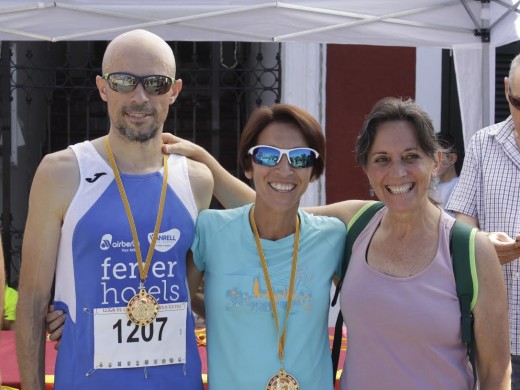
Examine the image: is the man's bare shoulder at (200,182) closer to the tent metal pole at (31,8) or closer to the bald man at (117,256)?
the bald man at (117,256)

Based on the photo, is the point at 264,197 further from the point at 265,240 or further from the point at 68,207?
the point at 68,207

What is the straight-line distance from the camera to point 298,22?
507 centimetres

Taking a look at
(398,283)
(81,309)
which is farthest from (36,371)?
(398,283)

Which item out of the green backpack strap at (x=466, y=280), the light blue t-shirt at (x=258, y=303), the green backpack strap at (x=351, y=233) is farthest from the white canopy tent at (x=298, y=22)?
the green backpack strap at (x=466, y=280)

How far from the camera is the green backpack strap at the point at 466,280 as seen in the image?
2463mm

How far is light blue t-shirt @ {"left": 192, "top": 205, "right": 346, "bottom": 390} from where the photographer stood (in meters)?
2.62

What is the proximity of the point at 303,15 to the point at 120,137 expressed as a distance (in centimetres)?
253

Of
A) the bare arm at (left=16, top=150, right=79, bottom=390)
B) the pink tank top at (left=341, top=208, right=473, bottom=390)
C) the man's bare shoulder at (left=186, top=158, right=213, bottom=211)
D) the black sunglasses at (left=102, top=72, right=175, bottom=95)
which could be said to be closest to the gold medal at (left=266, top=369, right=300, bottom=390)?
the pink tank top at (left=341, top=208, right=473, bottom=390)

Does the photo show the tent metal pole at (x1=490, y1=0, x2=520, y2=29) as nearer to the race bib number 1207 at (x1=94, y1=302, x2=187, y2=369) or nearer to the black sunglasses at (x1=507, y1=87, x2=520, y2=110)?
the black sunglasses at (x1=507, y1=87, x2=520, y2=110)

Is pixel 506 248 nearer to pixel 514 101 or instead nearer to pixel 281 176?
pixel 514 101

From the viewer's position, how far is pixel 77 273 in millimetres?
2693

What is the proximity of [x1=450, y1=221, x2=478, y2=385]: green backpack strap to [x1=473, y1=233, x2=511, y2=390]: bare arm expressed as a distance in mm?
15

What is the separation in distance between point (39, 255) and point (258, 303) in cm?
75

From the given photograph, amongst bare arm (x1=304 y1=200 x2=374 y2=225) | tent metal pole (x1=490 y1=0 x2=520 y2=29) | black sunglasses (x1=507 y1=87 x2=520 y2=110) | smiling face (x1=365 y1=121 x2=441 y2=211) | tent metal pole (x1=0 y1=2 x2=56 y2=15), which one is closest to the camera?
smiling face (x1=365 y1=121 x2=441 y2=211)
